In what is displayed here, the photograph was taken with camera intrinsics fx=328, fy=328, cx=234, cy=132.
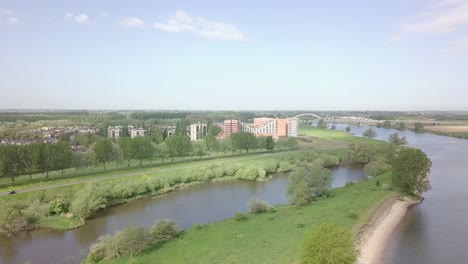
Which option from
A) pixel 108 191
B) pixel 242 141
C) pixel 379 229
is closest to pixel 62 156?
pixel 108 191

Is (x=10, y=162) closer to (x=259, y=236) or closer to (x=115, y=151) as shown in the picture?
(x=115, y=151)

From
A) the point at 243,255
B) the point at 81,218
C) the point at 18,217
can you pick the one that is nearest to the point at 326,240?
the point at 243,255

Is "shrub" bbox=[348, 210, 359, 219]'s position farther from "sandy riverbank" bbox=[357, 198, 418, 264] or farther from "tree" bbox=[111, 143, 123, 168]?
"tree" bbox=[111, 143, 123, 168]

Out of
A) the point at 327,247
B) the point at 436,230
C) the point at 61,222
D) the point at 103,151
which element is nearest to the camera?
the point at 327,247

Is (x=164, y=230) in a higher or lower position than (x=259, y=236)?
higher

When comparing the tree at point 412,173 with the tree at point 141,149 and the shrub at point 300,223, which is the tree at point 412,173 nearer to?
the shrub at point 300,223

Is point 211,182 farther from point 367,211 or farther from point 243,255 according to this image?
point 243,255

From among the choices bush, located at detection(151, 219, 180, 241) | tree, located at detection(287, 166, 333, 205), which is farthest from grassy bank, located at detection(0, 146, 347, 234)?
tree, located at detection(287, 166, 333, 205)
